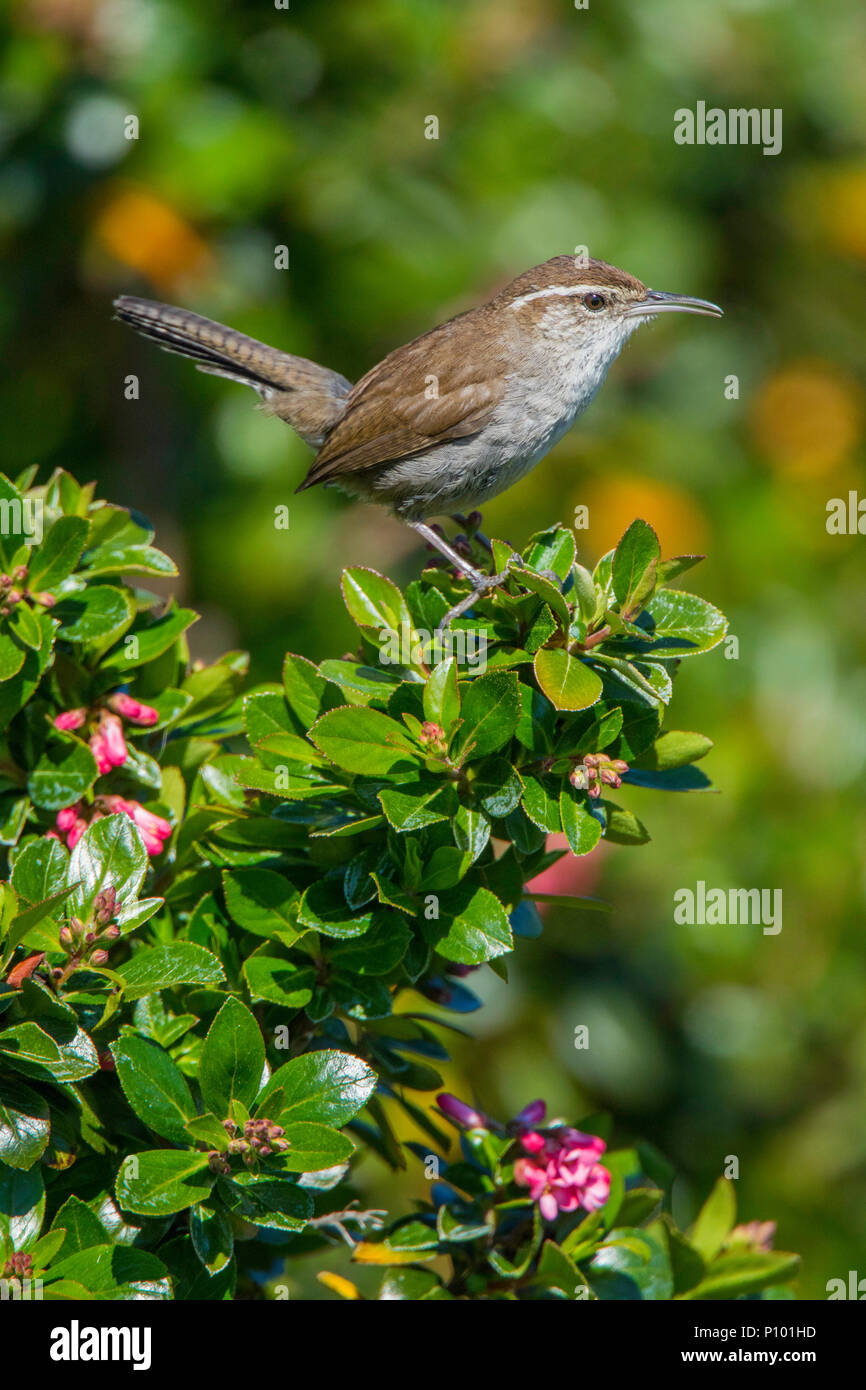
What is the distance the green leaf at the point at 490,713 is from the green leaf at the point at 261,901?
355mm

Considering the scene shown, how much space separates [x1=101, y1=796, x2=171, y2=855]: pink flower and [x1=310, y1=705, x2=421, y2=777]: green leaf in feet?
1.21

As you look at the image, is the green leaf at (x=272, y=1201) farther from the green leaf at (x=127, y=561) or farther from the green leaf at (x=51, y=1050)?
the green leaf at (x=127, y=561)

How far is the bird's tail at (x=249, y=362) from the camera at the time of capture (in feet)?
14.1

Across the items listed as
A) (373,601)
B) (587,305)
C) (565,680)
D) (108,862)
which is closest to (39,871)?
(108,862)

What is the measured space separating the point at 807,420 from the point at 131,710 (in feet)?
14.1

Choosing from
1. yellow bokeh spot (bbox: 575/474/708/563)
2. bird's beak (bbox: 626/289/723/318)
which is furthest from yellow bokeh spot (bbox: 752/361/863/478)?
bird's beak (bbox: 626/289/723/318)

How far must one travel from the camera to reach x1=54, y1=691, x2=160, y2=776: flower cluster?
2221 mm

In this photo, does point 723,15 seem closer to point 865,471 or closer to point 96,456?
point 865,471

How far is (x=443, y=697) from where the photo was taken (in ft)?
6.62

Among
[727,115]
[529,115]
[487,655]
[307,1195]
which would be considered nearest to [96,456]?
[529,115]

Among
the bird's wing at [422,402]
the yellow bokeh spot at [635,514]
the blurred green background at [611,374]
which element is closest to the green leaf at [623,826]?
the bird's wing at [422,402]

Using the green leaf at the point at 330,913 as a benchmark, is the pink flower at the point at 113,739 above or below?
above

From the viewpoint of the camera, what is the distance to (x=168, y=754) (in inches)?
96.0

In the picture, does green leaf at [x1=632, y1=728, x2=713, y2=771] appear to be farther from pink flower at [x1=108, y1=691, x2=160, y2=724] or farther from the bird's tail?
the bird's tail
